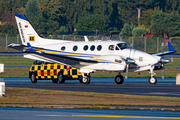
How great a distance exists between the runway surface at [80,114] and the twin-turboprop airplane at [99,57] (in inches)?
527

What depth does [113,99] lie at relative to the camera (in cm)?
1872

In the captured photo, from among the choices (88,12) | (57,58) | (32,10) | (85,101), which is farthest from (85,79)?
(88,12)

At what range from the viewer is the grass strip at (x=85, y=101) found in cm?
1619

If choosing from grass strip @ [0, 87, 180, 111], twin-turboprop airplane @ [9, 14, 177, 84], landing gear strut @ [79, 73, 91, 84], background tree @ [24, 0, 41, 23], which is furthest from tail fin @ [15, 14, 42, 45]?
background tree @ [24, 0, 41, 23]

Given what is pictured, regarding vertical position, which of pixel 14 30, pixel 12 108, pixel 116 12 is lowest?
pixel 12 108

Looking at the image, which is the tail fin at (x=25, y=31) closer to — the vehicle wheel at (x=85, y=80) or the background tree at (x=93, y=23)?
the vehicle wheel at (x=85, y=80)

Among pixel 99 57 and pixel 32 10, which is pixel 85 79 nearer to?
pixel 99 57

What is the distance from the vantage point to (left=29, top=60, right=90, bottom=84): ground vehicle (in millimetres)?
29641

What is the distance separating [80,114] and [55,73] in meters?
16.1

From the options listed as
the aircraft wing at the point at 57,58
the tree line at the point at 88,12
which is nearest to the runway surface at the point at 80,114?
the aircraft wing at the point at 57,58

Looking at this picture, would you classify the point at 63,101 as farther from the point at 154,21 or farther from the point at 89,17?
the point at 89,17

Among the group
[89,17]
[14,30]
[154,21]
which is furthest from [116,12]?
[14,30]

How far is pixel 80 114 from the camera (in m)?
13.9

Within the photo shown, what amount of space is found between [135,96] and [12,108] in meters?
6.83
